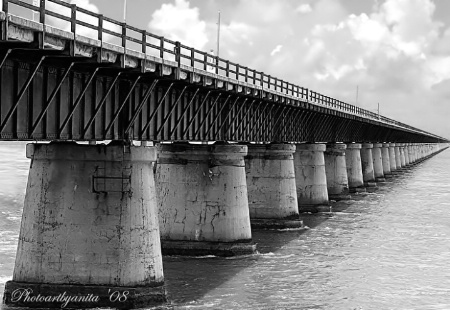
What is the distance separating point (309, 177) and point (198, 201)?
23.2 meters

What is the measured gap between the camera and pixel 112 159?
24.2 metres

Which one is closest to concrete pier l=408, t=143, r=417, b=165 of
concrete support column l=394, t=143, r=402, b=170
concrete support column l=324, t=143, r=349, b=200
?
concrete support column l=394, t=143, r=402, b=170

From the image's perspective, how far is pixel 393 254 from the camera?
127 feet

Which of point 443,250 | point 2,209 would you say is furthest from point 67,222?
point 2,209

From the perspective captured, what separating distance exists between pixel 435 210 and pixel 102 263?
45.9 metres

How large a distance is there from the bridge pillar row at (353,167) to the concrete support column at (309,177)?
21.2 meters

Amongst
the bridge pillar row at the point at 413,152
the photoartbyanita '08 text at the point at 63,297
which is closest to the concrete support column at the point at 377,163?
the bridge pillar row at the point at 413,152

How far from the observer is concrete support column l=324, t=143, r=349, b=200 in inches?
2685

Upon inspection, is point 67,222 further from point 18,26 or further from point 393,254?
point 393,254

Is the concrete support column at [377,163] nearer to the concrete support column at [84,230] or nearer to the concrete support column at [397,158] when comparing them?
the concrete support column at [397,158]

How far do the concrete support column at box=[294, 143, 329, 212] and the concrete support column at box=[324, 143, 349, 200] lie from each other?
33.3 ft

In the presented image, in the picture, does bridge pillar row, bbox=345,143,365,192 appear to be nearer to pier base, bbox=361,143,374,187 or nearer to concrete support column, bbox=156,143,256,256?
pier base, bbox=361,143,374,187

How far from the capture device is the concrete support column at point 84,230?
2336 cm

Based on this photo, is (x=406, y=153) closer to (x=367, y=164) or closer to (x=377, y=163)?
(x=377, y=163)
